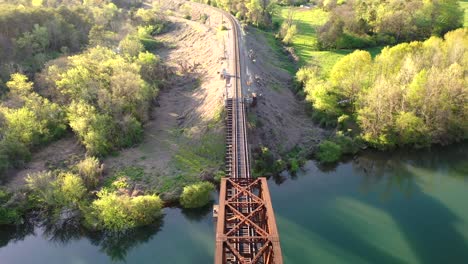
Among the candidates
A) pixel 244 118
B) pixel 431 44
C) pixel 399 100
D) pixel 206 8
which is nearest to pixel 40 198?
pixel 244 118

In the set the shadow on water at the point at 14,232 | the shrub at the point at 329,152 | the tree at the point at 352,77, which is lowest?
the shadow on water at the point at 14,232

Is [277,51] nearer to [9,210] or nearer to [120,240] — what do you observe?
[120,240]

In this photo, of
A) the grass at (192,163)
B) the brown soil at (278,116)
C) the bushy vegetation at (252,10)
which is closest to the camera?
the grass at (192,163)

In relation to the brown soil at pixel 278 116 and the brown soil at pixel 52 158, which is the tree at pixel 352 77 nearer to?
the brown soil at pixel 278 116

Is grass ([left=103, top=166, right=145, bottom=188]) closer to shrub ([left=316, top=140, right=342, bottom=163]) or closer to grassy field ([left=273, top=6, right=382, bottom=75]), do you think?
shrub ([left=316, top=140, right=342, bottom=163])

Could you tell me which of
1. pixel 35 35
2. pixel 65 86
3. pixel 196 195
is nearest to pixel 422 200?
pixel 196 195

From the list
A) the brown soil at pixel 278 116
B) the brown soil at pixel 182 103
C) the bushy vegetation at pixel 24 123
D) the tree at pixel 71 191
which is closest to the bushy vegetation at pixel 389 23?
the brown soil at pixel 278 116
